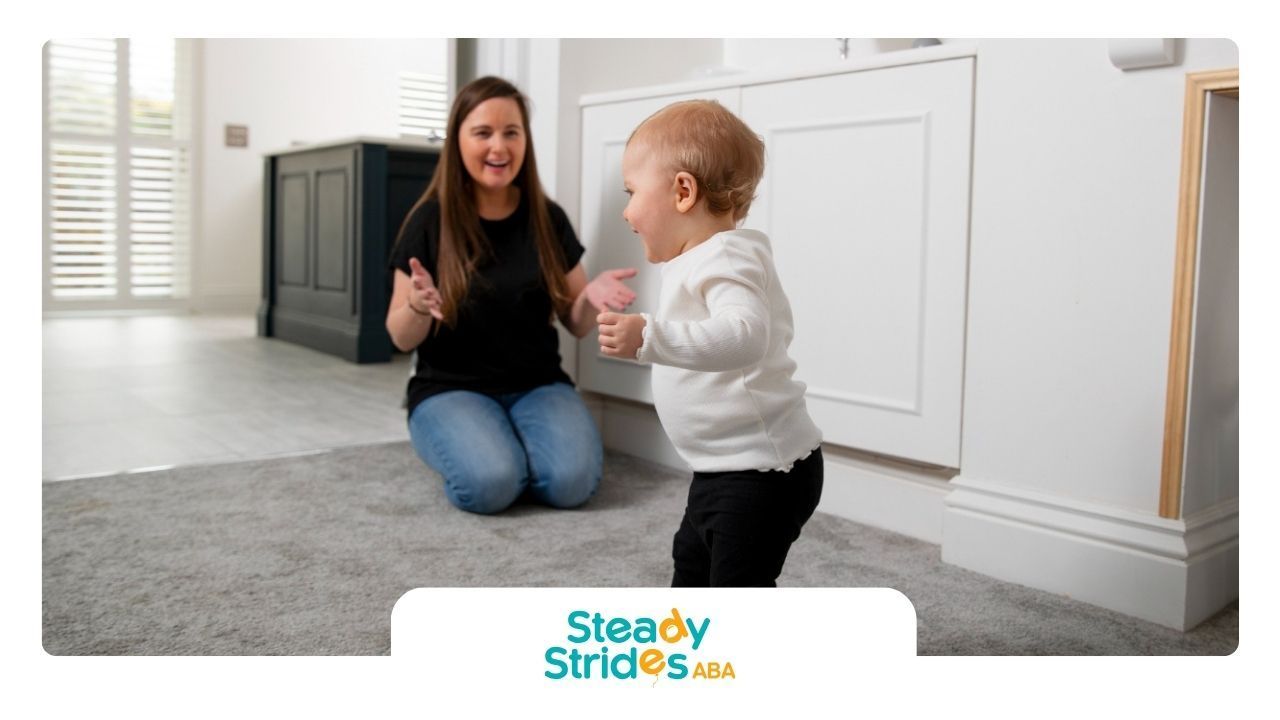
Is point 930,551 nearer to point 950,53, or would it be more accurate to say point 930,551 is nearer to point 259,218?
point 950,53

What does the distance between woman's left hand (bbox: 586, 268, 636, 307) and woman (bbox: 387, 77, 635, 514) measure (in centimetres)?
19

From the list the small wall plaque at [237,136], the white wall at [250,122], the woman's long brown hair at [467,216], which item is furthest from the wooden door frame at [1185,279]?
the small wall plaque at [237,136]

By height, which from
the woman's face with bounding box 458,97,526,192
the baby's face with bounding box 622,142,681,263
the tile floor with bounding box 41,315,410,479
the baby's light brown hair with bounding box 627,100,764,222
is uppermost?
the woman's face with bounding box 458,97,526,192

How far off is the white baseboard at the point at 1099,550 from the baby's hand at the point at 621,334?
637 mm

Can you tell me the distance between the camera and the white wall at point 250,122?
4082 millimetres

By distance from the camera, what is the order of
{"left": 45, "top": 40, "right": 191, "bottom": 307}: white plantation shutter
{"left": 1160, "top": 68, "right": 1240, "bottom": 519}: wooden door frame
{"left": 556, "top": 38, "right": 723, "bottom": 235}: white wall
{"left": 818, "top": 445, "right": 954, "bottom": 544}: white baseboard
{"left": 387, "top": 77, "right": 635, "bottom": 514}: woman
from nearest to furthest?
{"left": 1160, "top": 68, "right": 1240, "bottom": 519}: wooden door frame, {"left": 818, "top": 445, "right": 954, "bottom": 544}: white baseboard, {"left": 45, "top": 40, "right": 191, "bottom": 307}: white plantation shutter, {"left": 387, "top": 77, "right": 635, "bottom": 514}: woman, {"left": 556, "top": 38, "right": 723, "bottom": 235}: white wall

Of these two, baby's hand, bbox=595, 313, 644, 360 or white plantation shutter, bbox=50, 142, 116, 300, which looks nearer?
baby's hand, bbox=595, 313, 644, 360

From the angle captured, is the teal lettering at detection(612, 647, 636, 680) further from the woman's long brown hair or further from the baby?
the woman's long brown hair

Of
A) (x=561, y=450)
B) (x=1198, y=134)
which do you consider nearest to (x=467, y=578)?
(x=561, y=450)

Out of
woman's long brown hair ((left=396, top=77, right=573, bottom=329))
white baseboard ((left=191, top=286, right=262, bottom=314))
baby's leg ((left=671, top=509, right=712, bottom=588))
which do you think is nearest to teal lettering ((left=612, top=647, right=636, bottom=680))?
baby's leg ((left=671, top=509, right=712, bottom=588))

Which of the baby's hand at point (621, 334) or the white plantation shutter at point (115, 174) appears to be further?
the white plantation shutter at point (115, 174)

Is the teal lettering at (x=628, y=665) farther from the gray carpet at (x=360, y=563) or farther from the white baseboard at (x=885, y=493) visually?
the white baseboard at (x=885, y=493)

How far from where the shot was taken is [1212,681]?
805 millimetres

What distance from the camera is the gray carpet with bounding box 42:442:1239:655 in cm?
98
